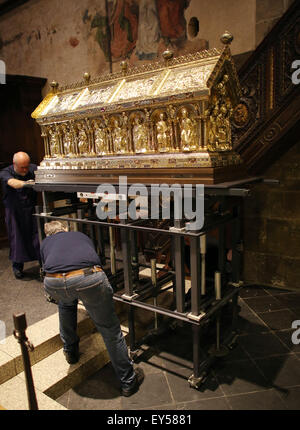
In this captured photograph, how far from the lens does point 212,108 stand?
9.19ft

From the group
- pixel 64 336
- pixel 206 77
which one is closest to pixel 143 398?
pixel 64 336

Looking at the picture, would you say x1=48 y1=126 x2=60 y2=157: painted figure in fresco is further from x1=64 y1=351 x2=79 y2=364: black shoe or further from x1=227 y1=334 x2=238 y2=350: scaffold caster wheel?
x1=227 y1=334 x2=238 y2=350: scaffold caster wheel

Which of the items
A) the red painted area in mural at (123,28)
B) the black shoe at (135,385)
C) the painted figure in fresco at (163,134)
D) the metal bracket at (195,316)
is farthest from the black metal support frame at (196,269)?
the red painted area in mural at (123,28)

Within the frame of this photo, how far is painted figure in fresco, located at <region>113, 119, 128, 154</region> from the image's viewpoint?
3.26 metres

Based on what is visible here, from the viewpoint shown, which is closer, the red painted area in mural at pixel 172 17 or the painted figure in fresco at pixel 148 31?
the red painted area in mural at pixel 172 17

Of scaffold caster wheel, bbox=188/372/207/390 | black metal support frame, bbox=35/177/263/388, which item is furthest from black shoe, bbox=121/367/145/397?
scaffold caster wheel, bbox=188/372/207/390

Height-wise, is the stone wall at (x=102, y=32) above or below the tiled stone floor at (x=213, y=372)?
above

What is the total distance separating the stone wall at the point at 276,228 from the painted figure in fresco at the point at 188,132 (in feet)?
8.37

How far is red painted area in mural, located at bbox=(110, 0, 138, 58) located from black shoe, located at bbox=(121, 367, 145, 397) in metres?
5.76

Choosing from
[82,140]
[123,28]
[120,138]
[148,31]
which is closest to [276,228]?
[120,138]

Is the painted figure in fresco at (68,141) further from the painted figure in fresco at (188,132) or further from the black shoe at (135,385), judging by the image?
the black shoe at (135,385)

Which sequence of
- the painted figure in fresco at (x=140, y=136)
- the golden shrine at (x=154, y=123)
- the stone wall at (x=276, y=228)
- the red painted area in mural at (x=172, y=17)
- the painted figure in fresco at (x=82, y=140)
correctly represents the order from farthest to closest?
the red painted area in mural at (x=172, y=17) < the stone wall at (x=276, y=228) < the painted figure in fresco at (x=82, y=140) < the painted figure in fresco at (x=140, y=136) < the golden shrine at (x=154, y=123)

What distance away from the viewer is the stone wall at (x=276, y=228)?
476 centimetres
